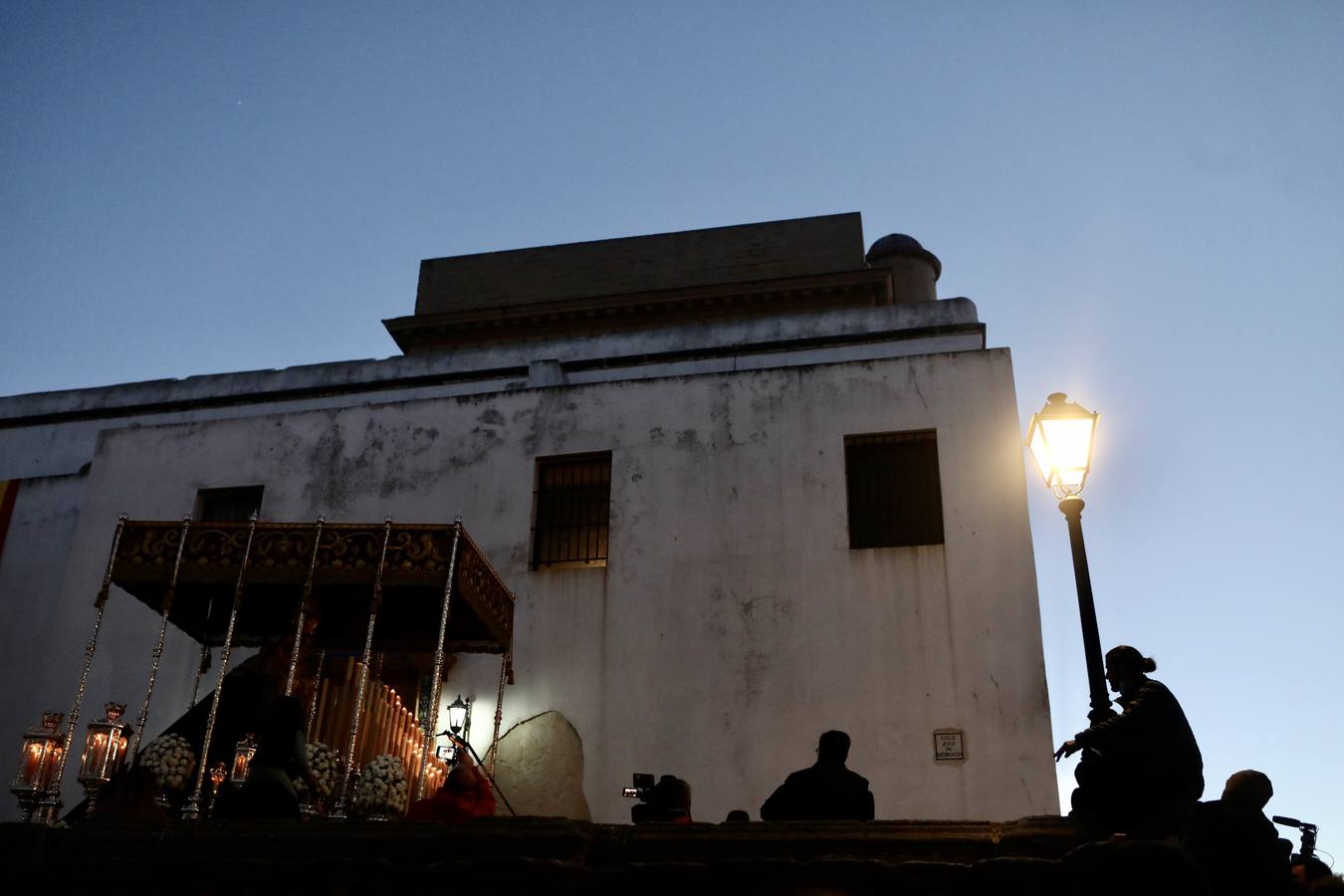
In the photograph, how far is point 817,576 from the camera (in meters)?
13.3

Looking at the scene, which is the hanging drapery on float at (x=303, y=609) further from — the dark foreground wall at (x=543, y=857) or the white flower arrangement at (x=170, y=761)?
the dark foreground wall at (x=543, y=857)

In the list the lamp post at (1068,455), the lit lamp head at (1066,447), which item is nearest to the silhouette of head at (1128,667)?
the lamp post at (1068,455)

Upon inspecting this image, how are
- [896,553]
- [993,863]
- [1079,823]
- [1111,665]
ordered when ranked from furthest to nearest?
[896,553] < [1111,665] < [1079,823] < [993,863]

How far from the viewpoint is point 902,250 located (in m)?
21.9

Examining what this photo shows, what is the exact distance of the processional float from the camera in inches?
412

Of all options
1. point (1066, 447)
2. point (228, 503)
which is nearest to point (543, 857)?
point (1066, 447)

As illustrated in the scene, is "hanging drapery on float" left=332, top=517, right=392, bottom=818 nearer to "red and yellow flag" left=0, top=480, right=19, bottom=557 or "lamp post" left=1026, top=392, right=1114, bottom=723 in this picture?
"lamp post" left=1026, top=392, right=1114, bottom=723

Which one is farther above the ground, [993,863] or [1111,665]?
[1111,665]

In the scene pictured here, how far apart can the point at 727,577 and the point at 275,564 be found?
5.16 meters

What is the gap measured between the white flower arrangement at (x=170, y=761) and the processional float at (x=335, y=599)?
17 cm

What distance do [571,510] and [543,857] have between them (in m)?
9.78

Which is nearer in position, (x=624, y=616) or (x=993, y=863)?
(x=993, y=863)

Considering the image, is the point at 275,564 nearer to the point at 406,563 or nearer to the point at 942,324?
the point at 406,563

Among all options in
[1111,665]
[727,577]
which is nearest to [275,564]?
[727,577]
